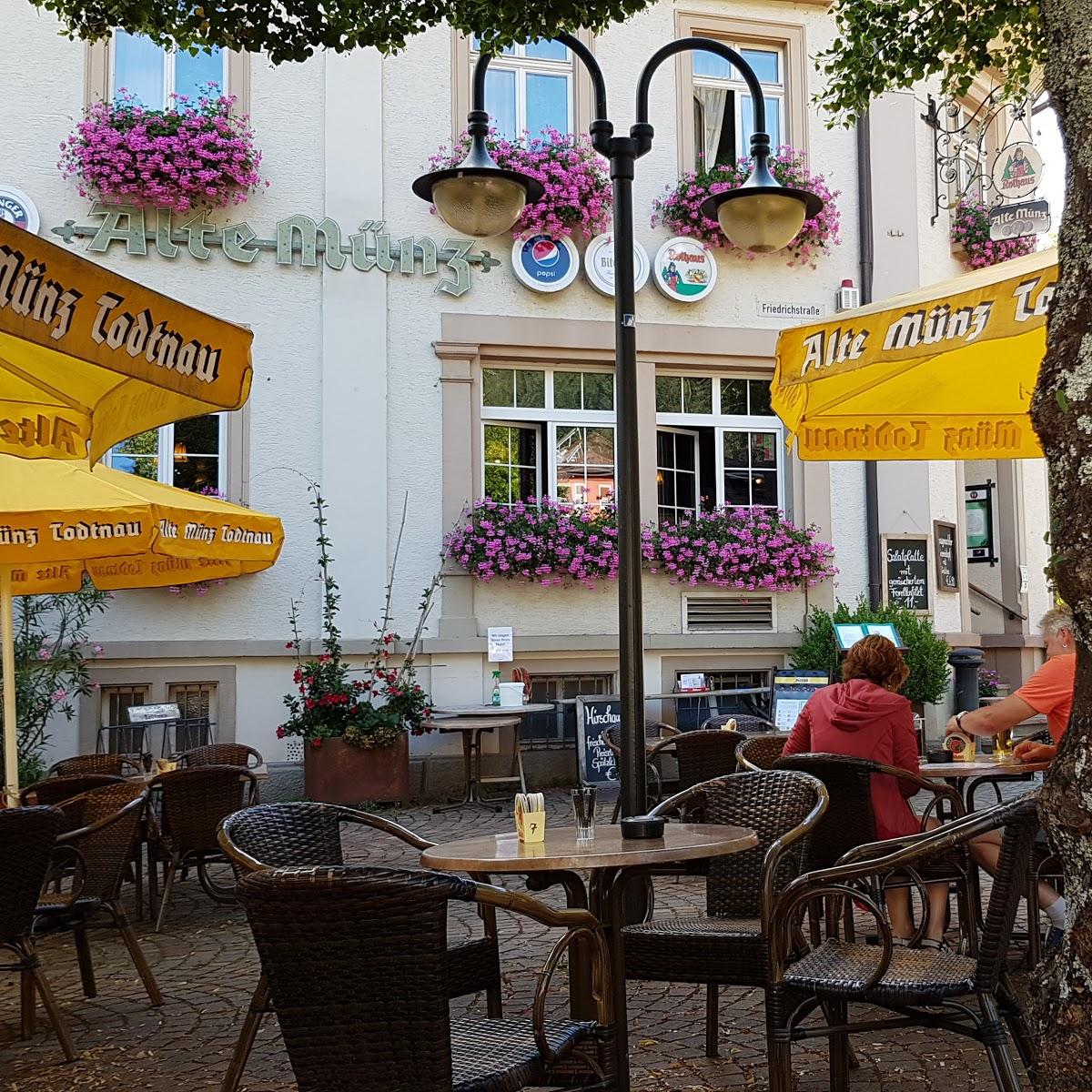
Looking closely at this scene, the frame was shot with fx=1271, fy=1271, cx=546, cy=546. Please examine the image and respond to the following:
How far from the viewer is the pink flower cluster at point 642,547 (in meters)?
11.2

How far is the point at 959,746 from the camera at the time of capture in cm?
600

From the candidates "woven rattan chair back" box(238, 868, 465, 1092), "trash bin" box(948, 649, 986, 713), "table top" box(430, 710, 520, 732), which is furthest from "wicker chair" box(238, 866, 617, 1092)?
"trash bin" box(948, 649, 986, 713)

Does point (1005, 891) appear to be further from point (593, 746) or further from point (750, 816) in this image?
point (593, 746)

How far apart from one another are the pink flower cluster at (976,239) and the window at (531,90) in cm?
433

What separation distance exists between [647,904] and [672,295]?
775 cm

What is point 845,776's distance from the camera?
454 cm

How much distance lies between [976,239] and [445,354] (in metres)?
6.00

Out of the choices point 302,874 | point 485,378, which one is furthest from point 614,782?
point 302,874

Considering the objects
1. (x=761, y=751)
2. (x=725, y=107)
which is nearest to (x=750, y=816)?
(x=761, y=751)

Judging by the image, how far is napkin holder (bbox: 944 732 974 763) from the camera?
5.88 meters

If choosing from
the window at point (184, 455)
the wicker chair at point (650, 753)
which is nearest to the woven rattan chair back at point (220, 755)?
the wicker chair at point (650, 753)

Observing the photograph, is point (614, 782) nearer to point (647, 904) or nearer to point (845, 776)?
point (647, 904)

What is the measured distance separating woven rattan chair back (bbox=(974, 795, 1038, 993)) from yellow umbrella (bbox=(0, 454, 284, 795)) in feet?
15.5

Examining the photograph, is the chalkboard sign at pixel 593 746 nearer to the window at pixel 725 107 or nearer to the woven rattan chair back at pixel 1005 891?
the window at pixel 725 107
